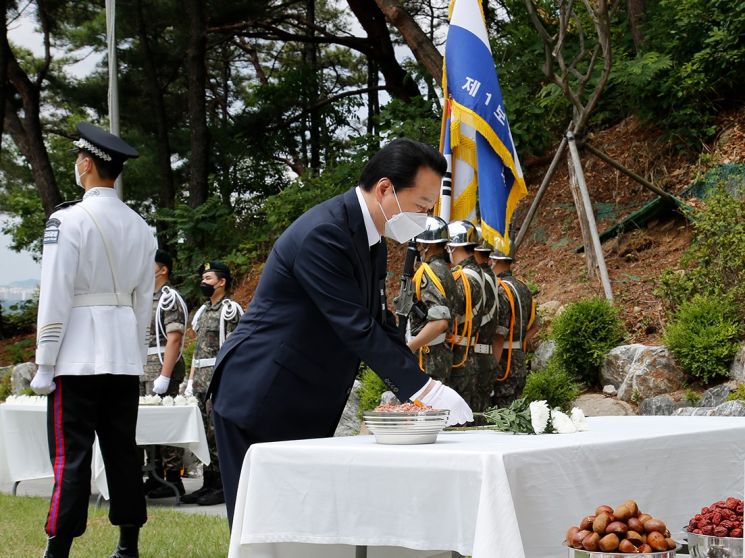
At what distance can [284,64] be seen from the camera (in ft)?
84.1

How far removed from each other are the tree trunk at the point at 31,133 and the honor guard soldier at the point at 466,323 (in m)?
14.5

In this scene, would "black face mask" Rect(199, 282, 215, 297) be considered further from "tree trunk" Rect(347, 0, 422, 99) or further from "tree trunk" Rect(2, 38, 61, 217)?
"tree trunk" Rect(2, 38, 61, 217)

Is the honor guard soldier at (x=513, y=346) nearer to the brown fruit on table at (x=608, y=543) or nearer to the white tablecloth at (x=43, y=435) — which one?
the white tablecloth at (x=43, y=435)

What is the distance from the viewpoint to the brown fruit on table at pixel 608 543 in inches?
116

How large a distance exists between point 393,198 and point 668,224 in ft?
33.2

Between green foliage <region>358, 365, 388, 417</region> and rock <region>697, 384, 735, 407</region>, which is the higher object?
rock <region>697, 384, 735, 407</region>

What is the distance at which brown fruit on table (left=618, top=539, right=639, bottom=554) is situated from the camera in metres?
2.97

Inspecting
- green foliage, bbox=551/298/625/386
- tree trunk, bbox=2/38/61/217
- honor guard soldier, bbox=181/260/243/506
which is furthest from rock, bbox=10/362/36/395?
green foliage, bbox=551/298/625/386

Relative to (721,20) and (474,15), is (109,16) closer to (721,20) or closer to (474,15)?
(474,15)

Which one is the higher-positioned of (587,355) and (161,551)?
(587,355)

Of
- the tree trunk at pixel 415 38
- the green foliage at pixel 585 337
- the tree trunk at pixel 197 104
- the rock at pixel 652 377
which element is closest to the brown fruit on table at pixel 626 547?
the rock at pixel 652 377

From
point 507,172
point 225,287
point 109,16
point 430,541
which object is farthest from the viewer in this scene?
point 109,16

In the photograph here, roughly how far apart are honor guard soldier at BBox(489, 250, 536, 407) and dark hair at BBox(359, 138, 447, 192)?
561cm

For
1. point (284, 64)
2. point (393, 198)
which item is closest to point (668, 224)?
point (393, 198)
